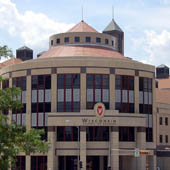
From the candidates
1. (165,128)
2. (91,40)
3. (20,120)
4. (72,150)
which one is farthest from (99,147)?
(165,128)

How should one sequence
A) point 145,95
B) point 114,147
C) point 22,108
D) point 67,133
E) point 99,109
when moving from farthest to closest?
point 145,95 → point 22,108 → point 67,133 → point 114,147 → point 99,109

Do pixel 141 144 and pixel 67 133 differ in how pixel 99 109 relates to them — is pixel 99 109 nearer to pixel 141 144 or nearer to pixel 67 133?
pixel 67 133

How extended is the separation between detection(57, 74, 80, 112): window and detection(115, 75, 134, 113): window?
647 cm

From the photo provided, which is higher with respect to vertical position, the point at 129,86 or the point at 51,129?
the point at 129,86

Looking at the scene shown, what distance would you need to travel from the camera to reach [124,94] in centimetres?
8069

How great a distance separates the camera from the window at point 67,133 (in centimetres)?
7775

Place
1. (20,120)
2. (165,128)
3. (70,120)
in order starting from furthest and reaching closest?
(165,128)
(20,120)
(70,120)

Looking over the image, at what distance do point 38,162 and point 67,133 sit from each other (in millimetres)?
6963

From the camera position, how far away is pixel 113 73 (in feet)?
263

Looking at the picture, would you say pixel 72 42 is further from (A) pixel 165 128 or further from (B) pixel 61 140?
(A) pixel 165 128

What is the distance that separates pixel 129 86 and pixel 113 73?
3.67 metres

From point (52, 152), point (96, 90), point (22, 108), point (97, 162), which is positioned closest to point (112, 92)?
point (96, 90)

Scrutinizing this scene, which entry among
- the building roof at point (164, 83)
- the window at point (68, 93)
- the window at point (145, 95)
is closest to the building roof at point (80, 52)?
the window at point (68, 93)

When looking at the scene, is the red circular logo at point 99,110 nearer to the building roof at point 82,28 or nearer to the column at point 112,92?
the column at point 112,92
